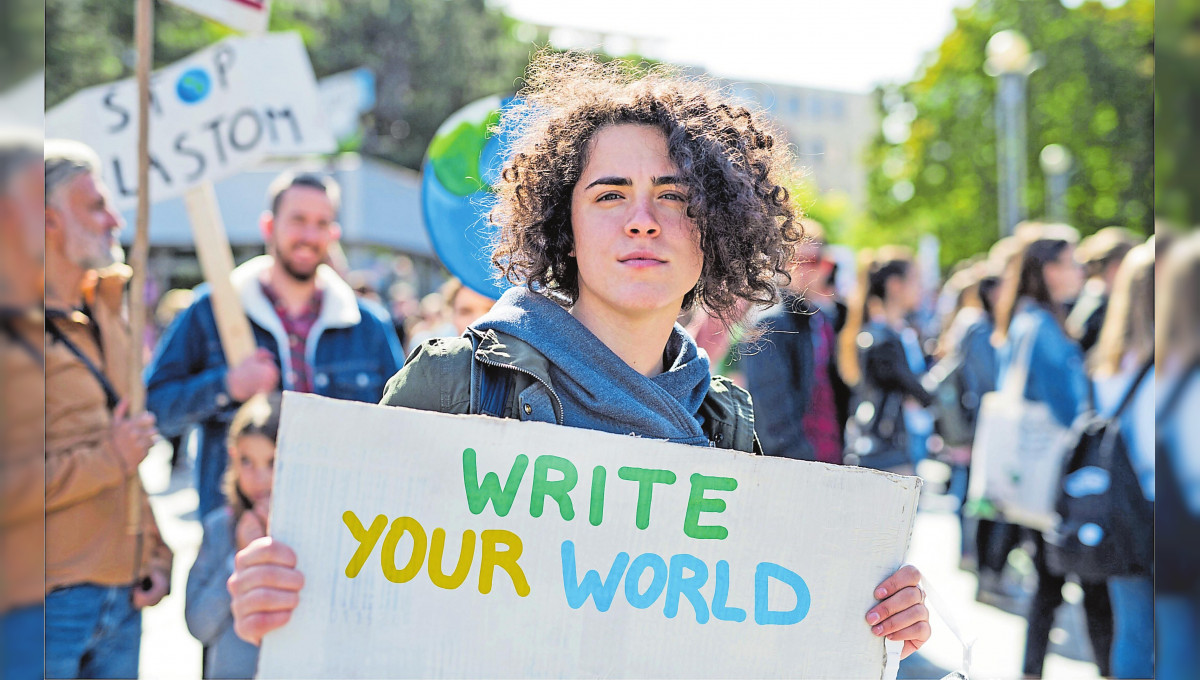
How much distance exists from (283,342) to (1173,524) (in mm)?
3150

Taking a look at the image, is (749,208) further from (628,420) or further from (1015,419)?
(1015,419)

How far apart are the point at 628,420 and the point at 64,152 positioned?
1917 millimetres

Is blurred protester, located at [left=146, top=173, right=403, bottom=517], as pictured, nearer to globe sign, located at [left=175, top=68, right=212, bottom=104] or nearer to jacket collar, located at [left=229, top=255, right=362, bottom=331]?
jacket collar, located at [left=229, top=255, right=362, bottom=331]

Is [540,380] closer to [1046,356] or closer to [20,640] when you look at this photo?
[20,640]

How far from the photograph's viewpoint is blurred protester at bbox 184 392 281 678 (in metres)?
2.86

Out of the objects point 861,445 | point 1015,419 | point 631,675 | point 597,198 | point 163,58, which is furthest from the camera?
point 163,58

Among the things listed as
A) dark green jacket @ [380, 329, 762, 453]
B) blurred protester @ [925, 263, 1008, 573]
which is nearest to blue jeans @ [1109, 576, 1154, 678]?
dark green jacket @ [380, 329, 762, 453]

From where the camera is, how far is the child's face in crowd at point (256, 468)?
9.93ft

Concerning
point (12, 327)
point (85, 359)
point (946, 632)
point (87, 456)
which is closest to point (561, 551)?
point (12, 327)

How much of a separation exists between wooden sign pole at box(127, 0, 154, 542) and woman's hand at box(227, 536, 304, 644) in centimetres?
143

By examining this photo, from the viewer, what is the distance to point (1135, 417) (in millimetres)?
3223

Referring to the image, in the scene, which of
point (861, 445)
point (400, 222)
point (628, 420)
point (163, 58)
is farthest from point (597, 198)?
point (163, 58)

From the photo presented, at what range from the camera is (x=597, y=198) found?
5.69 feet

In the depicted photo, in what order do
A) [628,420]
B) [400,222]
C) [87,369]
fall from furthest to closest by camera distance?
[400,222], [87,369], [628,420]
